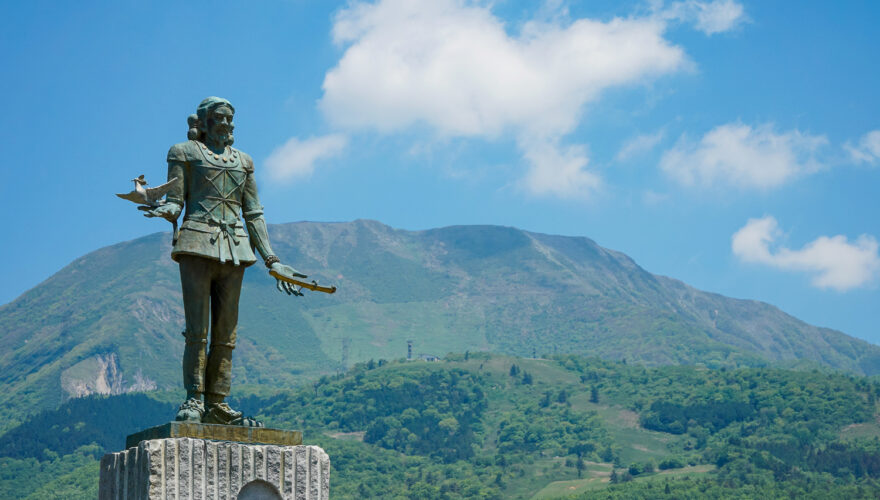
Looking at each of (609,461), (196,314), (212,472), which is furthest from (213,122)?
(609,461)

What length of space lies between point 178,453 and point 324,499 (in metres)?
1.54

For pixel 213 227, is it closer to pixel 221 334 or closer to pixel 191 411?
pixel 221 334

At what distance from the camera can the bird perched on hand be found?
1203cm

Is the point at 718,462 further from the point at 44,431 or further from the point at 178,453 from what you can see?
the point at 178,453

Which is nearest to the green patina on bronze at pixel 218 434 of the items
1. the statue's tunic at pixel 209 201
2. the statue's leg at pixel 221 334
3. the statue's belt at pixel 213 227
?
the statue's leg at pixel 221 334

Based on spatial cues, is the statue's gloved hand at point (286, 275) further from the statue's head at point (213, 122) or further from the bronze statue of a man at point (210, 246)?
the statue's head at point (213, 122)

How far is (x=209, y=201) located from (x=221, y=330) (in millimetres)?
1216

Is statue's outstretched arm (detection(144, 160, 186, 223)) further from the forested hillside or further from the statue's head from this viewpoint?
the forested hillside

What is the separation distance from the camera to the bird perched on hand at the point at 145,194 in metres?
12.0

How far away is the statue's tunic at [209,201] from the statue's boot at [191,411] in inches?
52.2

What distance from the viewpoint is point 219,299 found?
12.5m

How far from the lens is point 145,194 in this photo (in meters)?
12.1

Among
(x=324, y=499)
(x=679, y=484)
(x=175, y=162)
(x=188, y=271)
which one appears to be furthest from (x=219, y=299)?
(x=679, y=484)

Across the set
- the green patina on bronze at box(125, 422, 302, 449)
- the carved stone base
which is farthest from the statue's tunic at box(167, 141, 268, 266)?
the carved stone base
